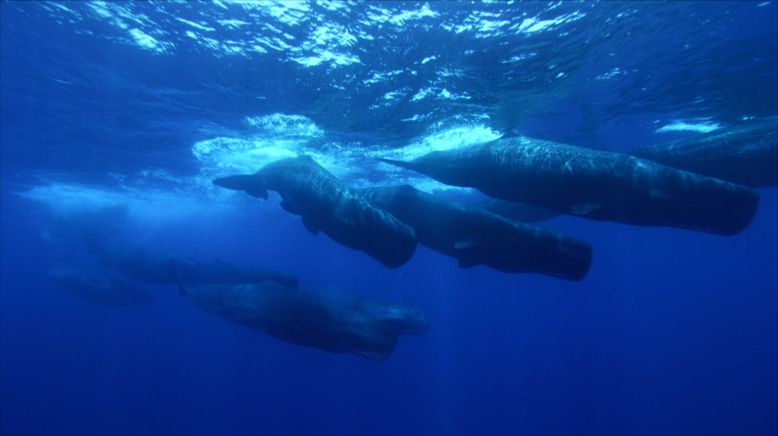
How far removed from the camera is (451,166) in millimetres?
8797

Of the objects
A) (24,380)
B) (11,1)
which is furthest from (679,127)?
(24,380)

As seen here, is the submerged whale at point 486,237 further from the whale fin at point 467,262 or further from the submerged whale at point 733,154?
the submerged whale at point 733,154

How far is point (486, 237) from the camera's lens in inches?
294

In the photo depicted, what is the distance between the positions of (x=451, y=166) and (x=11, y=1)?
1211 centimetres

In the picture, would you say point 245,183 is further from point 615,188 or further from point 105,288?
point 105,288

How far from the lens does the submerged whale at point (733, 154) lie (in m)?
8.47

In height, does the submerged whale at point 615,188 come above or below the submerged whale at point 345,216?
above

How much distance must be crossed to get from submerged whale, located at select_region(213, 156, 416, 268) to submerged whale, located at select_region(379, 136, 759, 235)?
2.34m

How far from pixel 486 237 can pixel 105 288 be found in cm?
2479

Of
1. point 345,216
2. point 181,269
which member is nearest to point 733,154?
point 345,216

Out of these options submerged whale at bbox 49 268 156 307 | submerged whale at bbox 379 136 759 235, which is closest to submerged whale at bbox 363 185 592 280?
submerged whale at bbox 379 136 759 235

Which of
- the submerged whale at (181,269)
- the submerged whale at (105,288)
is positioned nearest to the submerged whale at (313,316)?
the submerged whale at (181,269)

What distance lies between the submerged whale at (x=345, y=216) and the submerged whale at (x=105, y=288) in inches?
804

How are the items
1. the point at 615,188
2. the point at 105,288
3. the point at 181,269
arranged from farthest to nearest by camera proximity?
the point at 105,288
the point at 181,269
the point at 615,188
